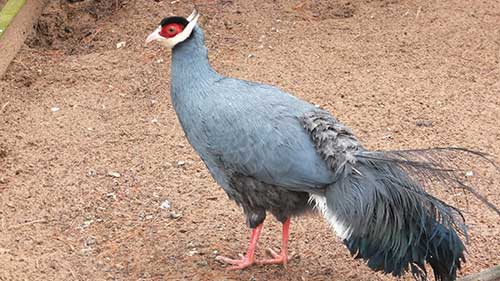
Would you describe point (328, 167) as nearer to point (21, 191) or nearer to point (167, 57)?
point (21, 191)

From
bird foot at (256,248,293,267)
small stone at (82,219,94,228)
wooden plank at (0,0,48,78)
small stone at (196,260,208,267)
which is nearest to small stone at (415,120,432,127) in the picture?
bird foot at (256,248,293,267)

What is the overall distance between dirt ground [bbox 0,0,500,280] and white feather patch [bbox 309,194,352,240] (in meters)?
0.57

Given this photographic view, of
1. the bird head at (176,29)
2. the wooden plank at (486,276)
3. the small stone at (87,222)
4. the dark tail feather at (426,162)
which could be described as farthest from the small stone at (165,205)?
the wooden plank at (486,276)

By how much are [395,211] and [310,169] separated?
0.44m

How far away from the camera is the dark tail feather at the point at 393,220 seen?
12.4 feet

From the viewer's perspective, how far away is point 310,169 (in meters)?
3.94

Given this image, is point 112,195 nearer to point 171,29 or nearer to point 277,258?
point 277,258

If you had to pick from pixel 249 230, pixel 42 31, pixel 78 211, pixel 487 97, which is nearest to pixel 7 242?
pixel 78 211

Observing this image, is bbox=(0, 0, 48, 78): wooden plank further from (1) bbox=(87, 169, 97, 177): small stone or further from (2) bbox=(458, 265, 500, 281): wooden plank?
(2) bbox=(458, 265, 500, 281): wooden plank

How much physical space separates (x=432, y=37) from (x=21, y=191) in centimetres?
350

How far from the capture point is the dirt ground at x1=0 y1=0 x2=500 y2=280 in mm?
4590

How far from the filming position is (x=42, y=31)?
700 cm

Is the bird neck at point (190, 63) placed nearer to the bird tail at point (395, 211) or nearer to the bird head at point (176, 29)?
the bird head at point (176, 29)

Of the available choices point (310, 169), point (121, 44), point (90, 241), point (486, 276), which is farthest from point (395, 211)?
point (121, 44)
